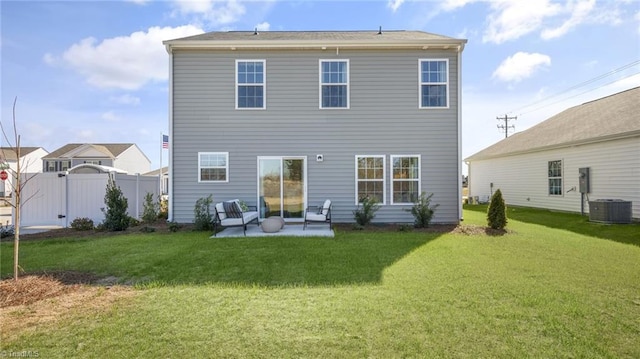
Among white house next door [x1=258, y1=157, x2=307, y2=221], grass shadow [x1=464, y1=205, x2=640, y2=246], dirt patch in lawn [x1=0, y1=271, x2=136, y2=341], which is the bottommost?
dirt patch in lawn [x1=0, y1=271, x2=136, y2=341]

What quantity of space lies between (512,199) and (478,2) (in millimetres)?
11217

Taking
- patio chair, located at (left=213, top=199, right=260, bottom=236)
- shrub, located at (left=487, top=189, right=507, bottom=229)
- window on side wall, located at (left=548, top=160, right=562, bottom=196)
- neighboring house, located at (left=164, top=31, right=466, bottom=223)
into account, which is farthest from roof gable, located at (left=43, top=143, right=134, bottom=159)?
window on side wall, located at (left=548, top=160, right=562, bottom=196)

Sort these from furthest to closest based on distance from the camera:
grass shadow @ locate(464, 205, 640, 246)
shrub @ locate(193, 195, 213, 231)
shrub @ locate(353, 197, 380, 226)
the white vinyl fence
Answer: the white vinyl fence, shrub @ locate(353, 197, 380, 226), shrub @ locate(193, 195, 213, 231), grass shadow @ locate(464, 205, 640, 246)

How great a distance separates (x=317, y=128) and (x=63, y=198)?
8.67 meters

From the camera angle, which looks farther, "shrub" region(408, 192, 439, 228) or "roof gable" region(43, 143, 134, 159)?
"roof gable" region(43, 143, 134, 159)

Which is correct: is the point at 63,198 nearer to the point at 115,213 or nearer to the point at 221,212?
the point at 115,213

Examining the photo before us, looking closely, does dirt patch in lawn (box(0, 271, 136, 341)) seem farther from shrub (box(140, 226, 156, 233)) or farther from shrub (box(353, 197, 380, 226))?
shrub (box(353, 197, 380, 226))

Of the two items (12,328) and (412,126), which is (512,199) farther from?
(12,328)

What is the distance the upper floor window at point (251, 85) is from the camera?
33.7 feet

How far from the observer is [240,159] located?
33.6 feet

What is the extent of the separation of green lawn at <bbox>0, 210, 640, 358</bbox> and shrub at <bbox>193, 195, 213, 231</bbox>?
213cm

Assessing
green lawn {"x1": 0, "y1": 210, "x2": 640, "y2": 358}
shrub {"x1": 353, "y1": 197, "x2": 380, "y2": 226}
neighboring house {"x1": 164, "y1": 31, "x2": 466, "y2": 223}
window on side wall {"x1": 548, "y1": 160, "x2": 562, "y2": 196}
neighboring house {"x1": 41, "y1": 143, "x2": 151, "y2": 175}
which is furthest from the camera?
neighboring house {"x1": 41, "y1": 143, "x2": 151, "y2": 175}

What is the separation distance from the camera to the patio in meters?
8.27

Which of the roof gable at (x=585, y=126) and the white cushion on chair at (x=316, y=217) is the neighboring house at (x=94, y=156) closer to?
the white cushion on chair at (x=316, y=217)
